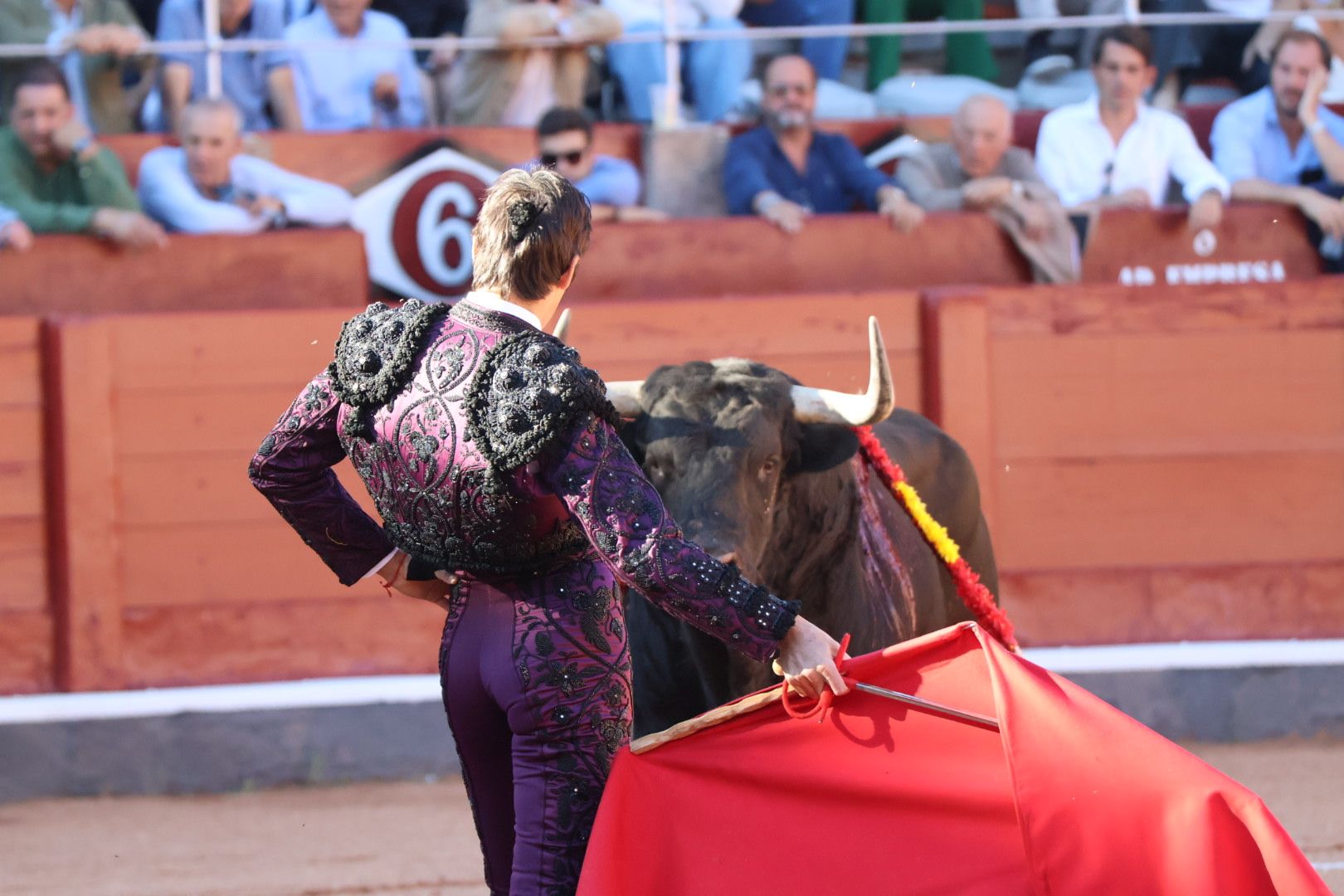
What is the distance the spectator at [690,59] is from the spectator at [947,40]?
0.52m

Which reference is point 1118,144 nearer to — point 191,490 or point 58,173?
point 191,490

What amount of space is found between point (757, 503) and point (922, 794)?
2.70 feet

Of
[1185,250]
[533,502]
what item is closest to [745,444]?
[533,502]

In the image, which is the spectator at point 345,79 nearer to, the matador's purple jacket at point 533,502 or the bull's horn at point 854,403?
the bull's horn at point 854,403

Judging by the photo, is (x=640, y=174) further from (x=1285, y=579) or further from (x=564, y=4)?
(x=1285, y=579)

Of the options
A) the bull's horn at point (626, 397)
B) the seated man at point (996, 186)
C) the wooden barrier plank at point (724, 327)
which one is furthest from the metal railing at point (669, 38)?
the bull's horn at point (626, 397)

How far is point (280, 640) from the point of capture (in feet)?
16.1

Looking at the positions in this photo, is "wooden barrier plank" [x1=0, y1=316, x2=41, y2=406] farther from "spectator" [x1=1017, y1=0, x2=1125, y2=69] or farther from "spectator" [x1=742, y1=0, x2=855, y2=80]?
"spectator" [x1=1017, y1=0, x2=1125, y2=69]

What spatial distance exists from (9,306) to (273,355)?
81cm

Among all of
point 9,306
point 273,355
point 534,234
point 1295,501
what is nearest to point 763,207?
point 273,355

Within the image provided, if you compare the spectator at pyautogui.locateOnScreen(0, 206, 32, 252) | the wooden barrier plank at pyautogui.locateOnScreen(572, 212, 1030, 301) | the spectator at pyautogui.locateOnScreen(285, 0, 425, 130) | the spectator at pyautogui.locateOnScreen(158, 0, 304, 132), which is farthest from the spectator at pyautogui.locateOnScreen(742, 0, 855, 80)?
the spectator at pyautogui.locateOnScreen(0, 206, 32, 252)

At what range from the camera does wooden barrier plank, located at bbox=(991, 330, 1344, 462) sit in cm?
515

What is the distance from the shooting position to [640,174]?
5438 mm

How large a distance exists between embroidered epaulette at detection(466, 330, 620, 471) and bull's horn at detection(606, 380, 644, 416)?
3.38ft
